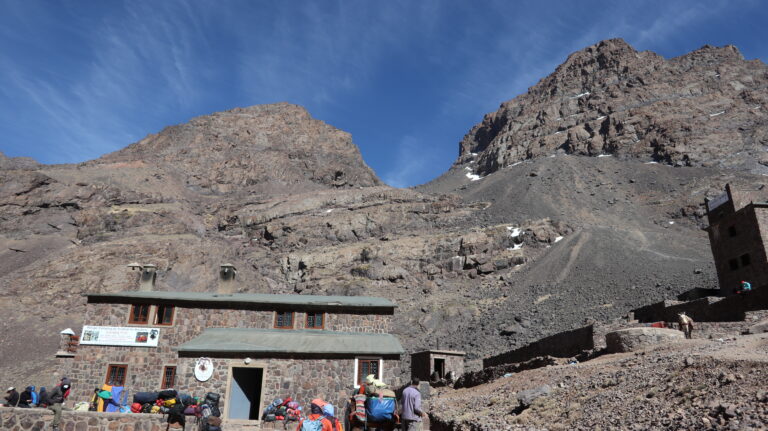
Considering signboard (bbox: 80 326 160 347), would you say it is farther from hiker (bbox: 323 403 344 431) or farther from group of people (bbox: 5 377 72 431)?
hiker (bbox: 323 403 344 431)

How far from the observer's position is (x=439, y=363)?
29.4 meters

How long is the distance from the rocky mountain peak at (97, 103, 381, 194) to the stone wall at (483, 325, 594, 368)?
74457 mm

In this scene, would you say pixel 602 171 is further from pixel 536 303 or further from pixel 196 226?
pixel 196 226

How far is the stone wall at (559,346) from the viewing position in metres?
23.2

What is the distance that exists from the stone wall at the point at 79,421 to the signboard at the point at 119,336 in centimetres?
1086

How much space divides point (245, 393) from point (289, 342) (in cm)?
264

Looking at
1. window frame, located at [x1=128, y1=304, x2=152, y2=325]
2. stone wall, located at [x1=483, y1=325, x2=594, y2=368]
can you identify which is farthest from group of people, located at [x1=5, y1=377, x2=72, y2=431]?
stone wall, located at [x1=483, y1=325, x2=594, y2=368]

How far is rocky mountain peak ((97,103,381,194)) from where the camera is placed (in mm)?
98562

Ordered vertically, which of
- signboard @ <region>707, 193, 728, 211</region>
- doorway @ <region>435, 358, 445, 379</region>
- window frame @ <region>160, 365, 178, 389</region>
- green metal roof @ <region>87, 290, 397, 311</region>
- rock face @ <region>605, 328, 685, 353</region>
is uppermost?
signboard @ <region>707, 193, 728, 211</region>

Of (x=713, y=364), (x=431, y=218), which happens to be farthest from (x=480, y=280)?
(x=713, y=364)

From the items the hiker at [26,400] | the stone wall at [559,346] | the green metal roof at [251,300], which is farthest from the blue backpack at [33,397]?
the stone wall at [559,346]

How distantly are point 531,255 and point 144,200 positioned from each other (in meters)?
57.2

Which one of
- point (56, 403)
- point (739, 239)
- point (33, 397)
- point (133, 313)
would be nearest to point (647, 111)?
point (739, 239)

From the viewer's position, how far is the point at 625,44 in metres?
149
